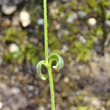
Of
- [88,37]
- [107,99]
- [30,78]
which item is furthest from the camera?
[88,37]

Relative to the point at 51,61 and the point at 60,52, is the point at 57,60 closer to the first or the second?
the point at 51,61

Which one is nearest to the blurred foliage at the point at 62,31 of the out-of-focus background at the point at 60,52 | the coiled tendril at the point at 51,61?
the out-of-focus background at the point at 60,52

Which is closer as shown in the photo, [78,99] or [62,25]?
[78,99]

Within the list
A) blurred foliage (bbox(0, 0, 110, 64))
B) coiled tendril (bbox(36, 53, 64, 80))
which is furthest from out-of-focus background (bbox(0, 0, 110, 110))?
coiled tendril (bbox(36, 53, 64, 80))

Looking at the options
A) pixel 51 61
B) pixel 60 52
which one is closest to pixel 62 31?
pixel 60 52

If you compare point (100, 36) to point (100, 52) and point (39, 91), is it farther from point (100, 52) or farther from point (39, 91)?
point (39, 91)

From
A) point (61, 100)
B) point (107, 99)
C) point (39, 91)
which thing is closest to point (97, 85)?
point (107, 99)

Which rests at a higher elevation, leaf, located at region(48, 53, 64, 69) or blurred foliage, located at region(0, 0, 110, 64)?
blurred foliage, located at region(0, 0, 110, 64)

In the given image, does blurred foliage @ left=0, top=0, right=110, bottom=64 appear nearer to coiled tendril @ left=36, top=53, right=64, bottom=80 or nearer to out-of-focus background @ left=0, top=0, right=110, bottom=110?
out-of-focus background @ left=0, top=0, right=110, bottom=110
